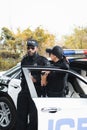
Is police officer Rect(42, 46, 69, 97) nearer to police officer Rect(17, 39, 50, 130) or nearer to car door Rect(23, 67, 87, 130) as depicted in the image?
police officer Rect(17, 39, 50, 130)

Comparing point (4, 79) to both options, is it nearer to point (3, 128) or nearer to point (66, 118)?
point (3, 128)

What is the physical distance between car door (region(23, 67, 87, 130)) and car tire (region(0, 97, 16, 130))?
90.9 inches

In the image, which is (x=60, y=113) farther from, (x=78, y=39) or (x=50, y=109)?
(x=78, y=39)

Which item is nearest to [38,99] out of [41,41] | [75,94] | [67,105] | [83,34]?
[67,105]

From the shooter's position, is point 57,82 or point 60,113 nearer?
point 60,113

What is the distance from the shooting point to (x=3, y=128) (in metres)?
6.96

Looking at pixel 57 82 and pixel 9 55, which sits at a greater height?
pixel 57 82

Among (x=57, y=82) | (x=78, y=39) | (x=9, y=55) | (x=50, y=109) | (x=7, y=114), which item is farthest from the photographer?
(x=78, y=39)

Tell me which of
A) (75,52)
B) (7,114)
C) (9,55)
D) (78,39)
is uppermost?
(75,52)

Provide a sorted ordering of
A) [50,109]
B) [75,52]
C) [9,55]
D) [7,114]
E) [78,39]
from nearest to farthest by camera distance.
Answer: [50,109]
[75,52]
[7,114]
[9,55]
[78,39]

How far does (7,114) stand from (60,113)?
2.63m

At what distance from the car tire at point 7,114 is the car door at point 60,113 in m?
2.31

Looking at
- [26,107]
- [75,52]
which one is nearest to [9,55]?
[75,52]

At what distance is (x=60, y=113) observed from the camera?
4.52 m
